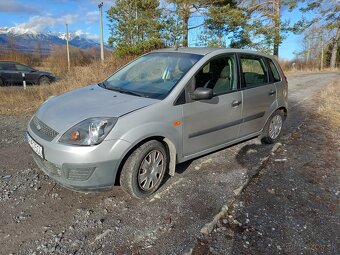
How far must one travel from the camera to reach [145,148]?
3287 millimetres

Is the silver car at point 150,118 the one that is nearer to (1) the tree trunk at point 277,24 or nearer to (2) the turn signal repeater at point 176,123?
(2) the turn signal repeater at point 176,123

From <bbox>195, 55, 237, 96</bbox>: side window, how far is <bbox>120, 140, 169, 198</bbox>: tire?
3.48 ft

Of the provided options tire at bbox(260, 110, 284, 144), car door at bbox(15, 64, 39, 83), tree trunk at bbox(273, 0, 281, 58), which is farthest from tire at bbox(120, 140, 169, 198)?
tree trunk at bbox(273, 0, 281, 58)

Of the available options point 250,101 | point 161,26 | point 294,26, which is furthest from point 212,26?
point 250,101

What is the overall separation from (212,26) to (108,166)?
2014cm

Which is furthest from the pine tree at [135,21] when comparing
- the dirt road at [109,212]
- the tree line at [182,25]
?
the dirt road at [109,212]

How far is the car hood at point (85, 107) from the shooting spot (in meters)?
3.16

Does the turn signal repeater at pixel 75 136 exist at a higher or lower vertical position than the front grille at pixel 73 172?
higher

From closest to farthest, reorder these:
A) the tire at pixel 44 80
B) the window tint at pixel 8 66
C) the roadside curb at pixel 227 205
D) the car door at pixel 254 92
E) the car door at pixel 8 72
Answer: the roadside curb at pixel 227 205, the car door at pixel 254 92, the car door at pixel 8 72, the window tint at pixel 8 66, the tire at pixel 44 80

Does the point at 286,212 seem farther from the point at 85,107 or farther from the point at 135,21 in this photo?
the point at 135,21

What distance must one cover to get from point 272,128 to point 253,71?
1.26 metres

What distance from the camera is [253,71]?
4.90 metres

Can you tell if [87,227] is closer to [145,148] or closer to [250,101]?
[145,148]

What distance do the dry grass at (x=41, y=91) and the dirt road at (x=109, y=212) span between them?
4.34 m
